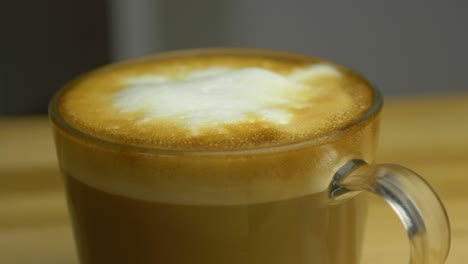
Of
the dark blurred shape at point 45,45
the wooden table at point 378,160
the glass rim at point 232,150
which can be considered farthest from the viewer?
the dark blurred shape at point 45,45

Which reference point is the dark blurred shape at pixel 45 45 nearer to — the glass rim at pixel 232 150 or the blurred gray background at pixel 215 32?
the blurred gray background at pixel 215 32

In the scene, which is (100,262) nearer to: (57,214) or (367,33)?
(57,214)

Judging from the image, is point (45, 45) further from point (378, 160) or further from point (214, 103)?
point (214, 103)

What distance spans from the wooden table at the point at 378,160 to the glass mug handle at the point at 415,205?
20 cm

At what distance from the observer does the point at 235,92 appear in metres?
0.48

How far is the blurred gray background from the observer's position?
123 centimetres

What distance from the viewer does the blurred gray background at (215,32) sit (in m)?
1.23

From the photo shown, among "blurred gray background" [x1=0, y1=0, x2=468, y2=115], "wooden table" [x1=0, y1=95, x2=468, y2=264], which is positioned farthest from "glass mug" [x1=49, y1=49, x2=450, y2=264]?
"blurred gray background" [x1=0, y1=0, x2=468, y2=115]

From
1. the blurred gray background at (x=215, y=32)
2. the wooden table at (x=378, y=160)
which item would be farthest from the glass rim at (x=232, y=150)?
the blurred gray background at (x=215, y=32)

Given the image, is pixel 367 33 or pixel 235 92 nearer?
pixel 235 92

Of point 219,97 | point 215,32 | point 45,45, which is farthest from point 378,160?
point 45,45

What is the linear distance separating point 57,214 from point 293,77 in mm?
271

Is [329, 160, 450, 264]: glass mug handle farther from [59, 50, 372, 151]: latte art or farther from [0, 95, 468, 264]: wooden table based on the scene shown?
[0, 95, 468, 264]: wooden table

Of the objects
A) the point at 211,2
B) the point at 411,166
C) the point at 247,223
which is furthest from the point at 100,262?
the point at 211,2
